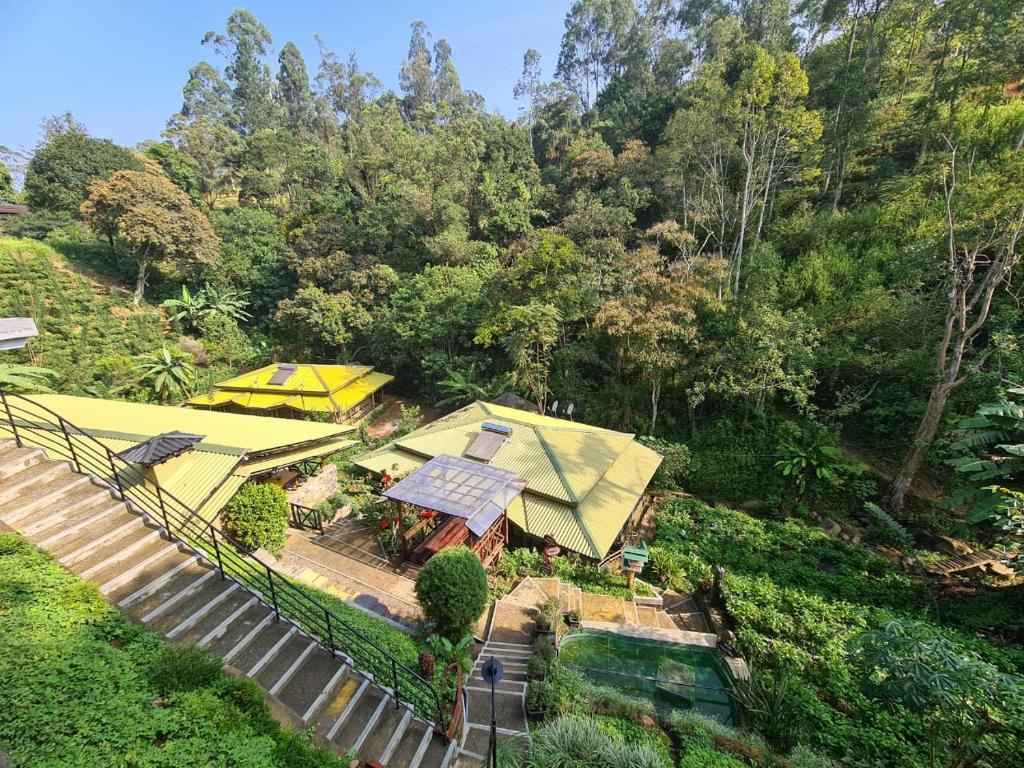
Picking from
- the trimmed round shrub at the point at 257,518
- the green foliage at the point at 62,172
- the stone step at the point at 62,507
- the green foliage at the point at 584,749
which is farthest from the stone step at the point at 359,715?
the green foliage at the point at 62,172

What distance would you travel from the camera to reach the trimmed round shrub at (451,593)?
274 inches

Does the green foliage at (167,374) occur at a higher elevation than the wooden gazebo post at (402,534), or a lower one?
higher

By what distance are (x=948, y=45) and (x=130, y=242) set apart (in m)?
42.3

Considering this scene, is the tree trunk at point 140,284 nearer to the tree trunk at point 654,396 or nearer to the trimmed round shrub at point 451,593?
the trimmed round shrub at point 451,593

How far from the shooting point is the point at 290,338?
2728 cm

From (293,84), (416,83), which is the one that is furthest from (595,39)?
(293,84)

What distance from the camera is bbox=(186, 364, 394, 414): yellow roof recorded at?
1986cm

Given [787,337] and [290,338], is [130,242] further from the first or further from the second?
[787,337]

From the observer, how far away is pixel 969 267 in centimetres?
990

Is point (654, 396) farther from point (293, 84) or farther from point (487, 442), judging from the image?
point (293, 84)

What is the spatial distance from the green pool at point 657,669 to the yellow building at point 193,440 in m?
7.91

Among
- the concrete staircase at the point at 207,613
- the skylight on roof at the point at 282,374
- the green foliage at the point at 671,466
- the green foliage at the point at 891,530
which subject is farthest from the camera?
the skylight on roof at the point at 282,374

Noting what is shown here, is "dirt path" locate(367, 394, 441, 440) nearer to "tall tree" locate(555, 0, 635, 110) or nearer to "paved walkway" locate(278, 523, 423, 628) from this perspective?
"paved walkway" locate(278, 523, 423, 628)

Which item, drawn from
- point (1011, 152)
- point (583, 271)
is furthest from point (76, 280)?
point (1011, 152)
